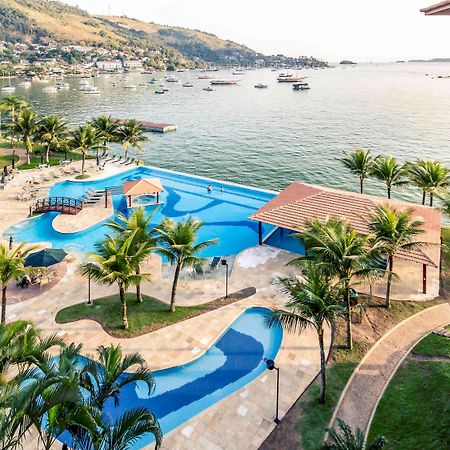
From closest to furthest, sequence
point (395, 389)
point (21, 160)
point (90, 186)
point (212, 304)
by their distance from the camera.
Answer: point (395, 389)
point (212, 304)
point (90, 186)
point (21, 160)

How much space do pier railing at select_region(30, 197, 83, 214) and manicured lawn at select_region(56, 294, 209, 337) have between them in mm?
17240

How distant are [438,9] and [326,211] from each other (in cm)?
2134

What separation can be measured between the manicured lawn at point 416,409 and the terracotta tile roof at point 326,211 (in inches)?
429

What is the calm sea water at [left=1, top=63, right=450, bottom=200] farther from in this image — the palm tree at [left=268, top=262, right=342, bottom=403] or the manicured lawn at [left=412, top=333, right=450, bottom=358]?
the palm tree at [left=268, top=262, right=342, bottom=403]

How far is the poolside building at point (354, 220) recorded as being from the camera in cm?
2538

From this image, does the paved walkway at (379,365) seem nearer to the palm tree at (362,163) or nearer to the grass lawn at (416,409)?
the grass lawn at (416,409)

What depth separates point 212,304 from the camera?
24.3 m

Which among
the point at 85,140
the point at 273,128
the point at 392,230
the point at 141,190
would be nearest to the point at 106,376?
the point at 392,230

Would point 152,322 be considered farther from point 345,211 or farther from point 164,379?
point 345,211

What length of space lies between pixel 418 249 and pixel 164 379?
17886 millimetres

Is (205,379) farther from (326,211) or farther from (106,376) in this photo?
(326,211)

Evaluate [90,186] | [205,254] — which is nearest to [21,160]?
[90,186]

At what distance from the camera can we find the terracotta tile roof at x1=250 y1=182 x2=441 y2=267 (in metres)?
28.3

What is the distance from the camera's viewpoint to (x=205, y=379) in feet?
62.1
